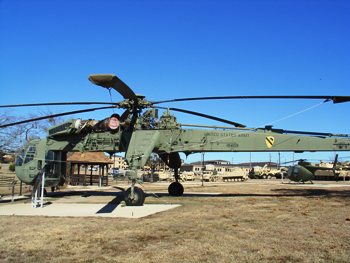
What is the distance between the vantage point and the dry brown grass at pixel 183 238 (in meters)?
6.84

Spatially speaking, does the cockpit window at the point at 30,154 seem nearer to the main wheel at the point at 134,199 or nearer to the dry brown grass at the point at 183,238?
the main wheel at the point at 134,199

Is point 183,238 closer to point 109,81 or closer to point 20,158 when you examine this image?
point 109,81

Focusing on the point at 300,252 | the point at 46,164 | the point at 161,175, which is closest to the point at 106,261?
the point at 300,252

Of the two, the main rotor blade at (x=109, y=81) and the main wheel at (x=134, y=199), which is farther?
the main wheel at (x=134, y=199)

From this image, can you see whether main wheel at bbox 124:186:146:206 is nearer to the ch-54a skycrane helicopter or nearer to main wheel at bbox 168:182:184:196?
the ch-54a skycrane helicopter

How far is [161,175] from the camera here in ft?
209

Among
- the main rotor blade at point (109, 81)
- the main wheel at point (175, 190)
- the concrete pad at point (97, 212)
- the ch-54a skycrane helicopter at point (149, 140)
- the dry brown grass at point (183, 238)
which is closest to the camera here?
the dry brown grass at point (183, 238)

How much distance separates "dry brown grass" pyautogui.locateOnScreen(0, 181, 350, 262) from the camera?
6.84 m

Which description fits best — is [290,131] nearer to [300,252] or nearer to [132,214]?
[132,214]

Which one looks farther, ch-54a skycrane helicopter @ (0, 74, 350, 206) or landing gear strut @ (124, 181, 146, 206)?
ch-54a skycrane helicopter @ (0, 74, 350, 206)

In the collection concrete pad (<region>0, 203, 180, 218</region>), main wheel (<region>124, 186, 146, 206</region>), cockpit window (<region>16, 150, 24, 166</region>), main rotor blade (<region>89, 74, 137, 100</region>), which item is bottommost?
concrete pad (<region>0, 203, 180, 218</region>)

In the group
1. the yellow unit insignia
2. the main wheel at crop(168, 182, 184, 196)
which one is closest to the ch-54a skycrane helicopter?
the yellow unit insignia

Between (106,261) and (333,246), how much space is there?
4369mm

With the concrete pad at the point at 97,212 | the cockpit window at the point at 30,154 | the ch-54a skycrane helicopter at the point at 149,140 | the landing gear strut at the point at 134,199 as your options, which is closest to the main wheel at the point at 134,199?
the landing gear strut at the point at 134,199
